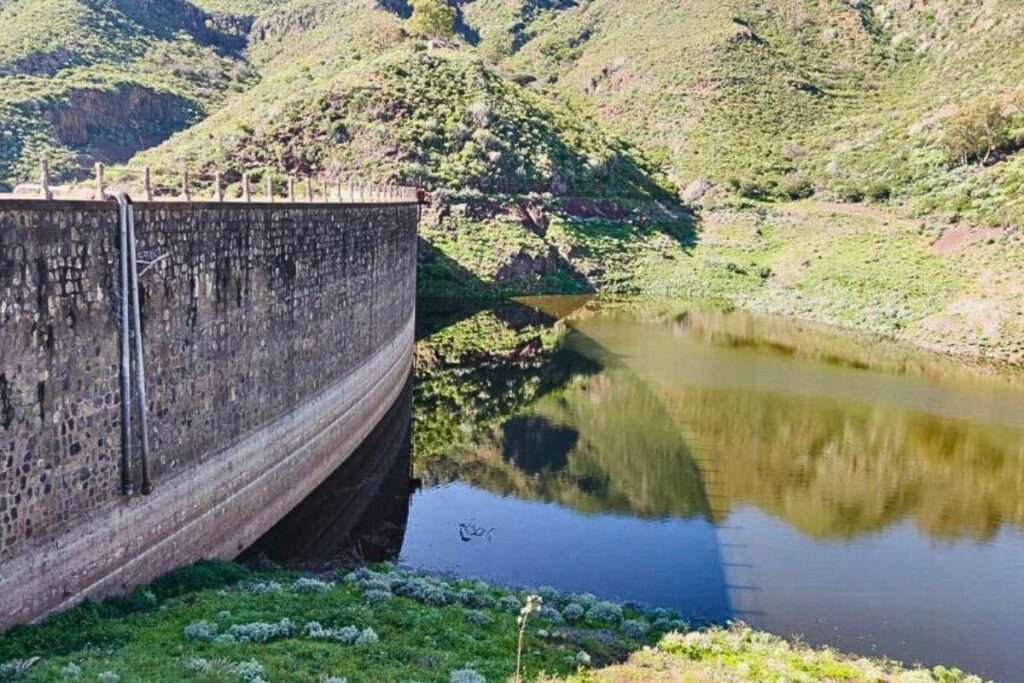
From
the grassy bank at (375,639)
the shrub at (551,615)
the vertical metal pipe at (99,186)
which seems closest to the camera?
Result: the grassy bank at (375,639)

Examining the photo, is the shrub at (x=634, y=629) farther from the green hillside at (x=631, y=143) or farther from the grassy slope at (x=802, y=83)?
the grassy slope at (x=802, y=83)

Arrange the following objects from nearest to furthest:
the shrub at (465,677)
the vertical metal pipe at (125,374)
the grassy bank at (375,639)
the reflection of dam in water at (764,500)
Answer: the grassy bank at (375,639) < the shrub at (465,677) < the vertical metal pipe at (125,374) < the reflection of dam in water at (764,500)

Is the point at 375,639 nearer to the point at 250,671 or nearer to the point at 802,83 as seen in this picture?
the point at 250,671

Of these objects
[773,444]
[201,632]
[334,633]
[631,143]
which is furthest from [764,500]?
[631,143]

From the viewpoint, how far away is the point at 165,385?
15.1m

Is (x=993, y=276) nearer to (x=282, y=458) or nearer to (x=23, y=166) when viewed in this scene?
(x=282, y=458)

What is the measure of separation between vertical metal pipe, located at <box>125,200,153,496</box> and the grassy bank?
186 cm

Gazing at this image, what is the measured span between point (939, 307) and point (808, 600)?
41.3 metres

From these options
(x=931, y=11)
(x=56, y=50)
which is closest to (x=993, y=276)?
(x=56, y=50)

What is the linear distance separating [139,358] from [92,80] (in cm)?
6804

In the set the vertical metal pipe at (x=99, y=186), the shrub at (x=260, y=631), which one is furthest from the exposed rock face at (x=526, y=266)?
the shrub at (x=260, y=631)

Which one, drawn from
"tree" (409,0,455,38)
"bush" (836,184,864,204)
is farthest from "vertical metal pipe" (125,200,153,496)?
"tree" (409,0,455,38)

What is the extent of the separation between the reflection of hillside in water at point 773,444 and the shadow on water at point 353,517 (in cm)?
234

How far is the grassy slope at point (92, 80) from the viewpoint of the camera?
2462 inches
